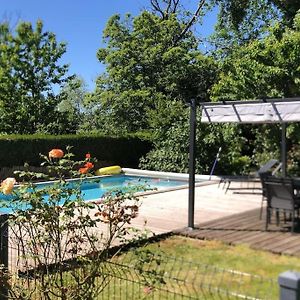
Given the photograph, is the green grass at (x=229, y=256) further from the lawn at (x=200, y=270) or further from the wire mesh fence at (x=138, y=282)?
the wire mesh fence at (x=138, y=282)

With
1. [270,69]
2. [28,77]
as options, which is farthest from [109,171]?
[28,77]

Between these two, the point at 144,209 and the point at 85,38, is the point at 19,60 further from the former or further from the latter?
the point at 85,38

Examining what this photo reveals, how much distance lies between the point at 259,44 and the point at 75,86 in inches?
424

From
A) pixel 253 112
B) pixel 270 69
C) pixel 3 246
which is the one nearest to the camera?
pixel 3 246

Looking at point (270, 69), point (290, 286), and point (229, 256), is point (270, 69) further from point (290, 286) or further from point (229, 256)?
point (290, 286)

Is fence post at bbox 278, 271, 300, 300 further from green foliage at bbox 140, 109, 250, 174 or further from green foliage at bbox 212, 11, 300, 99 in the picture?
green foliage at bbox 212, 11, 300, 99

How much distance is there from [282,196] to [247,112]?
1383 mm

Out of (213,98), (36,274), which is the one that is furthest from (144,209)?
(213,98)

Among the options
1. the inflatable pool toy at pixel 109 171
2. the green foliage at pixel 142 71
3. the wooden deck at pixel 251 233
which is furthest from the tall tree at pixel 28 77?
the wooden deck at pixel 251 233

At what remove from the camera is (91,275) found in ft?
10.6

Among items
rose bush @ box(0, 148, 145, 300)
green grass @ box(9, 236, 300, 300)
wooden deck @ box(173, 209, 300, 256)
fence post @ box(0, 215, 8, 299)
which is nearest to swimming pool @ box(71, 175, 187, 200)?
wooden deck @ box(173, 209, 300, 256)

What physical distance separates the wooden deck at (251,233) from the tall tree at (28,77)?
14.8 m

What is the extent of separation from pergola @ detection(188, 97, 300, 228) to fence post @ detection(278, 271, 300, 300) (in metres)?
5.22

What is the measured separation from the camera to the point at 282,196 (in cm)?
708
